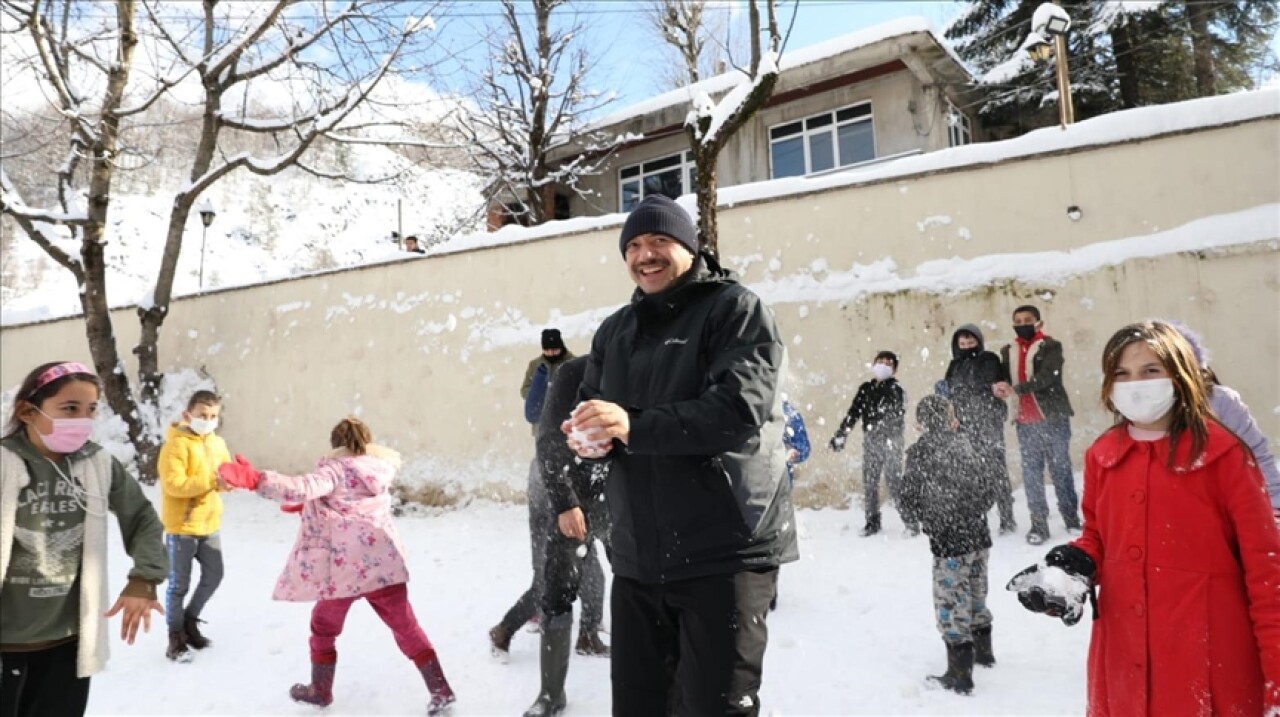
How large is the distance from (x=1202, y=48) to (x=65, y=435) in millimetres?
18907

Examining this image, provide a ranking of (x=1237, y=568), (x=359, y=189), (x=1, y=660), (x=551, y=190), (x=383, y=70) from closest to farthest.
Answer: (x=1237, y=568)
(x=1, y=660)
(x=383, y=70)
(x=551, y=190)
(x=359, y=189)

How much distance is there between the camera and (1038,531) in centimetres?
650

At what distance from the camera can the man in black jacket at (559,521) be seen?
11.9ft

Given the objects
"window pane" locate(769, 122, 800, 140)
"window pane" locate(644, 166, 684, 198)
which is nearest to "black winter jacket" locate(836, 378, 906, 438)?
"window pane" locate(769, 122, 800, 140)

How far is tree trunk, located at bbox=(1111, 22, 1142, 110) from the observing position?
51.7 ft

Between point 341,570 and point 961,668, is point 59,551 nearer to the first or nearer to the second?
point 341,570

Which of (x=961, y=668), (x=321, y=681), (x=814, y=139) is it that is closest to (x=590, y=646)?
(x=321, y=681)

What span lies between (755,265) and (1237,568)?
7.40 meters

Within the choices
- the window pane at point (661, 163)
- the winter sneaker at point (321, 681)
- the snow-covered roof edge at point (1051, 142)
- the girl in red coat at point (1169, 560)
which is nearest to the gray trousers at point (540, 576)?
the winter sneaker at point (321, 681)

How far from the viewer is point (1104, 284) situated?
7.66 metres

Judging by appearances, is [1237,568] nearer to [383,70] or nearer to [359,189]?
[383,70]

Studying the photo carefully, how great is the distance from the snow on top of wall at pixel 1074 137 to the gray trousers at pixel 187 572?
452 cm

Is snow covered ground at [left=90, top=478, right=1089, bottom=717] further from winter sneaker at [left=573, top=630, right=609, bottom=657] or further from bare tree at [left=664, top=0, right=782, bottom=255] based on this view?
bare tree at [left=664, top=0, right=782, bottom=255]

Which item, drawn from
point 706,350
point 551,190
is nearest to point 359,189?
point 551,190
